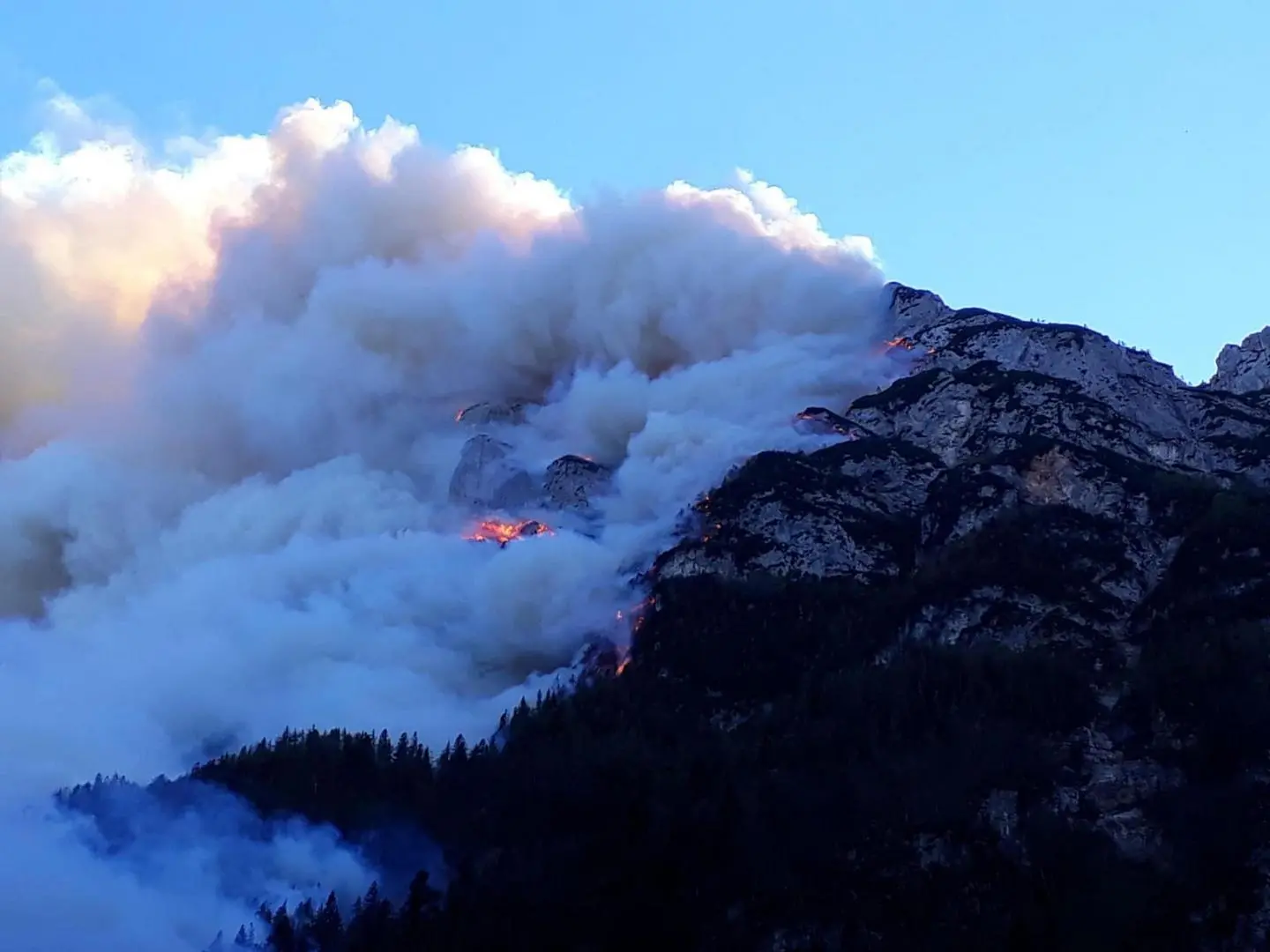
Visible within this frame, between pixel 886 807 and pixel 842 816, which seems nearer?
pixel 886 807

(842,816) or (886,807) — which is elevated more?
(842,816)

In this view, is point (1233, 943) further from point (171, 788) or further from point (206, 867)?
point (171, 788)

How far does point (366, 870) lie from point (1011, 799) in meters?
71.8

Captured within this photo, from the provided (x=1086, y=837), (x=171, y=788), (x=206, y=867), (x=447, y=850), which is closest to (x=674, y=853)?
(x=447, y=850)

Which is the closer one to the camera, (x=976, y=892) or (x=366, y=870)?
(x=976, y=892)

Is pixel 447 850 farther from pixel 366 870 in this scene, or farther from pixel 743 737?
pixel 743 737

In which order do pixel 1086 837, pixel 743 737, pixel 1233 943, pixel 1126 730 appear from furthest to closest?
pixel 743 737 < pixel 1126 730 < pixel 1086 837 < pixel 1233 943

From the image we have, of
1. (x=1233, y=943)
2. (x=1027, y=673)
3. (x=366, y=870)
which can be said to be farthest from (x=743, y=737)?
(x=1233, y=943)

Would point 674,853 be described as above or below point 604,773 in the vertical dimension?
below

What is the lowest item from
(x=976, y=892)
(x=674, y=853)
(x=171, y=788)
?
(x=976, y=892)

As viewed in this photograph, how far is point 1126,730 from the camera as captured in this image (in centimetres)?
17812

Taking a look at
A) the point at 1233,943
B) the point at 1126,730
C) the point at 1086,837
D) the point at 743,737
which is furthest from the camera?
the point at 743,737

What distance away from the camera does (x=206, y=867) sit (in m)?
182

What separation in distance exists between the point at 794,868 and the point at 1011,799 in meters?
24.5
